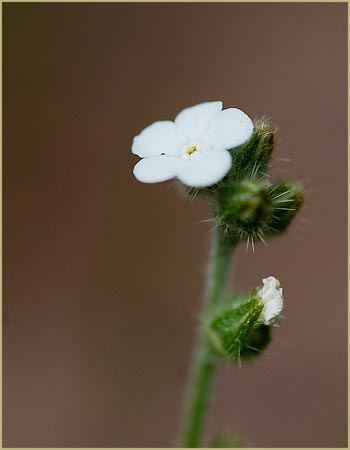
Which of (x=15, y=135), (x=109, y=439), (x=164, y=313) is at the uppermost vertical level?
(x=15, y=135)

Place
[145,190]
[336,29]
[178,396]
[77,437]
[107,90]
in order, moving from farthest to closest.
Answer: [336,29]
[107,90]
[145,190]
[178,396]
[77,437]

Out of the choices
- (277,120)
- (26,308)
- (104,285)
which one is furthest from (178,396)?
(277,120)

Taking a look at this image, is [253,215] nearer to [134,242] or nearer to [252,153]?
[252,153]

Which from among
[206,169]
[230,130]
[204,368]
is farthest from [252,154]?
[204,368]

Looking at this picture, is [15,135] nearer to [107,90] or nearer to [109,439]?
[107,90]

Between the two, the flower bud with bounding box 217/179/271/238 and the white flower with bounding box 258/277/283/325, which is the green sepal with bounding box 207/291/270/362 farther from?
the flower bud with bounding box 217/179/271/238
